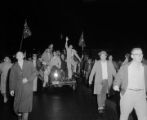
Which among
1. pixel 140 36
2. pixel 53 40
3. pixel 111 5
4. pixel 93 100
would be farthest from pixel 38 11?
pixel 93 100

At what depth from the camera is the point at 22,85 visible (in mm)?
8602

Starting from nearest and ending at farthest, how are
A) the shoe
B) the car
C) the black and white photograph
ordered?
the black and white photograph, the shoe, the car

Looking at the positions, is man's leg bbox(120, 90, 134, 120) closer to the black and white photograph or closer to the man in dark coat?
the black and white photograph

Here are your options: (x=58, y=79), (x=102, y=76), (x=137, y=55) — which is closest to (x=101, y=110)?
(x=102, y=76)

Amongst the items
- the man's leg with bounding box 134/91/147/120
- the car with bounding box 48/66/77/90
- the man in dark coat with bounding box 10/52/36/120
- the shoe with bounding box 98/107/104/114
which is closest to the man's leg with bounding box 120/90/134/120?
the man's leg with bounding box 134/91/147/120

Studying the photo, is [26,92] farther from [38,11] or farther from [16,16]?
[38,11]

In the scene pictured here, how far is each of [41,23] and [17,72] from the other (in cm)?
5302

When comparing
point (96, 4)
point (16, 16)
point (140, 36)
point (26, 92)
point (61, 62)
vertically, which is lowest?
point (26, 92)

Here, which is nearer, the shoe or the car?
the shoe

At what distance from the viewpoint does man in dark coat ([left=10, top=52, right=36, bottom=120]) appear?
8578 millimetres

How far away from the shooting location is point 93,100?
45.4ft

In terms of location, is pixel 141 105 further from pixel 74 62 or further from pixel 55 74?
pixel 74 62

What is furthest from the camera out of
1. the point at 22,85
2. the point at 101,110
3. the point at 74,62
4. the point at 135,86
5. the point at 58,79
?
the point at 74,62

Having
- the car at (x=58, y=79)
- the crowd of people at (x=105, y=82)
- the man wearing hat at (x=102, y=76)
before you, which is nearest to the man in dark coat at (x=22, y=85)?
the crowd of people at (x=105, y=82)
